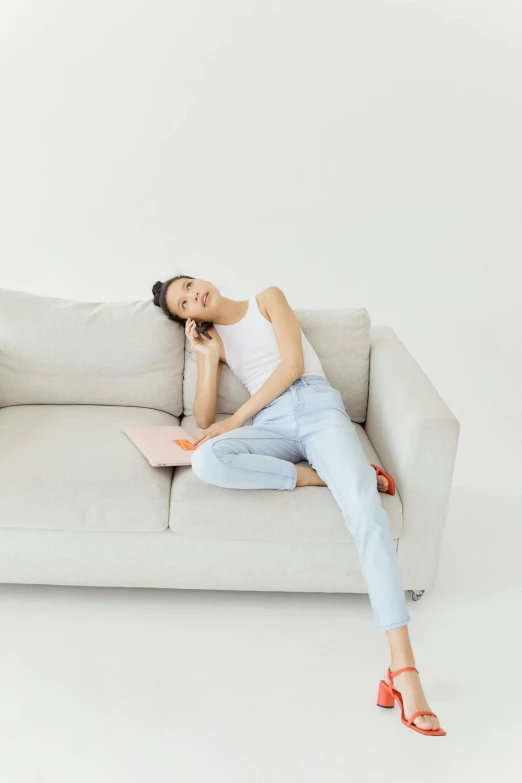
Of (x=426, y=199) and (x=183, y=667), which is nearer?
(x=183, y=667)

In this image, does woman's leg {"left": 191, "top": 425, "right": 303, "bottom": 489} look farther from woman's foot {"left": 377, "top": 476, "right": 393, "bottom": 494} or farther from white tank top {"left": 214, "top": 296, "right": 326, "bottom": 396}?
white tank top {"left": 214, "top": 296, "right": 326, "bottom": 396}

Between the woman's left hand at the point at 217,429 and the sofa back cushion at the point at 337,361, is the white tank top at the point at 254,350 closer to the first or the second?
the sofa back cushion at the point at 337,361

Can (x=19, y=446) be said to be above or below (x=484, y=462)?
above

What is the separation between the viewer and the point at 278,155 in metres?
4.38

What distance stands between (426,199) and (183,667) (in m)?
3.16

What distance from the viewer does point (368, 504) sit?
2219 mm

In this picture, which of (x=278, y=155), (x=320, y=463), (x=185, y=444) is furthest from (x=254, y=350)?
(x=278, y=155)

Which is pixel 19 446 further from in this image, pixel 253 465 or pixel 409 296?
pixel 409 296

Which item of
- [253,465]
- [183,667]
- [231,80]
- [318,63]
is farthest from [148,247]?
[183,667]

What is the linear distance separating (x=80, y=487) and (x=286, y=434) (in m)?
0.67

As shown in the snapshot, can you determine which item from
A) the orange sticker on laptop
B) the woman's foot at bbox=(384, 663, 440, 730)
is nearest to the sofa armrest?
the woman's foot at bbox=(384, 663, 440, 730)

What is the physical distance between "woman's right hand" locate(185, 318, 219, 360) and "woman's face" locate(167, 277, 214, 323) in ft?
0.13

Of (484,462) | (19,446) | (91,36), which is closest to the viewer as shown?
(19,446)

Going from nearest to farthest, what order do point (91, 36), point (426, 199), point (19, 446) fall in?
point (19, 446) → point (91, 36) → point (426, 199)
